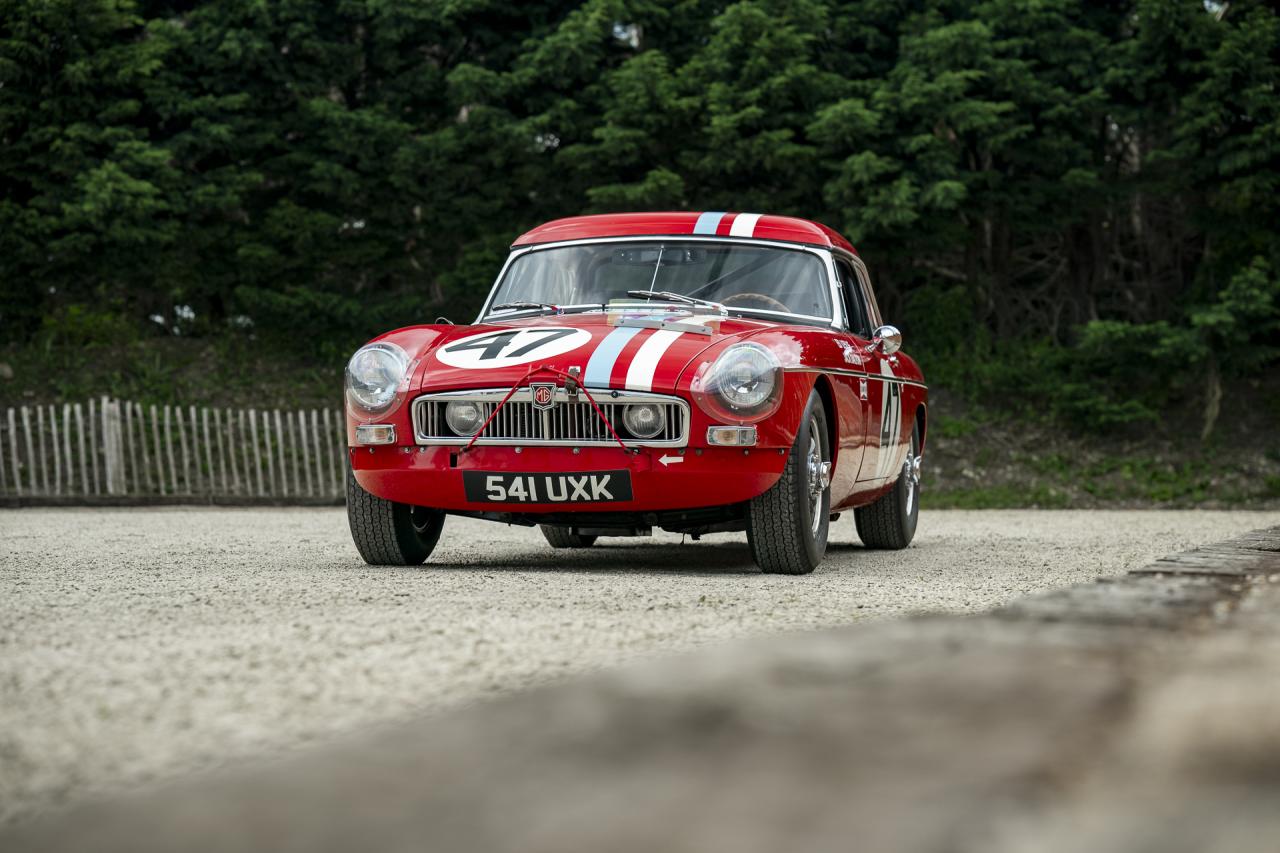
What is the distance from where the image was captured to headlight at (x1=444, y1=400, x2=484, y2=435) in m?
6.42

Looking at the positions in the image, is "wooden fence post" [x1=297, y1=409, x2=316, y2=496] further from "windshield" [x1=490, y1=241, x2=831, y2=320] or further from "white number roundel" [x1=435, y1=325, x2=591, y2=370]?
"white number roundel" [x1=435, y1=325, x2=591, y2=370]

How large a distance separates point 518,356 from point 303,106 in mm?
16152

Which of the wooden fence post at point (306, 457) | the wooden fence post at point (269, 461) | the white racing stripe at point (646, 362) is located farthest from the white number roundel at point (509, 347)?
the wooden fence post at point (306, 457)

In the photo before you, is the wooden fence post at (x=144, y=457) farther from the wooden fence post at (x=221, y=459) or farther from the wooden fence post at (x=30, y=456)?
the wooden fence post at (x=30, y=456)

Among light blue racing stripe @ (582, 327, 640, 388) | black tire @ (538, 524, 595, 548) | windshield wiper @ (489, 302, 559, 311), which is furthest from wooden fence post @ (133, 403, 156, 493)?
light blue racing stripe @ (582, 327, 640, 388)

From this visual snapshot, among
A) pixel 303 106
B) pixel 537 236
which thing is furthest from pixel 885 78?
pixel 537 236

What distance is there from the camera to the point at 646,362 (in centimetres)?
626

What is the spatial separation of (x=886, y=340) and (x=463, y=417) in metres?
2.60

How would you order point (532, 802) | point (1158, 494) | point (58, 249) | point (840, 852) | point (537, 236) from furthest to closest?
point (58, 249) → point (1158, 494) → point (537, 236) → point (532, 802) → point (840, 852)

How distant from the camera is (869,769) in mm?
2020

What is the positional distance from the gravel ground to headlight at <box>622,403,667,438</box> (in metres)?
0.63

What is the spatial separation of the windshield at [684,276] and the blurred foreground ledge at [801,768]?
4.77 meters

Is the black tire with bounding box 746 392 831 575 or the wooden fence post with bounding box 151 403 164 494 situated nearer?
the black tire with bounding box 746 392 831 575

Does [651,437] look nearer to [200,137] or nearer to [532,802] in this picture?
[532,802]
